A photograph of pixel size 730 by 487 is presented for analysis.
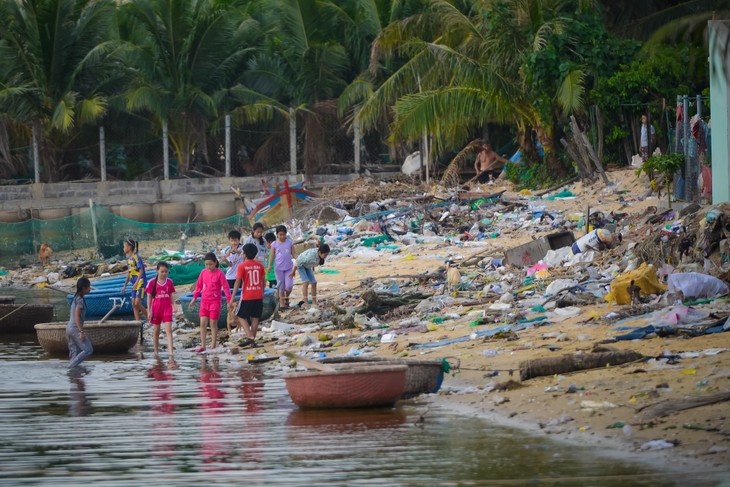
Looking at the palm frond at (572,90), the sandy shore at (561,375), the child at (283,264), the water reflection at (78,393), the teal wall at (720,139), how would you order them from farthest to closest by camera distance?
the palm frond at (572,90) → the child at (283,264) → the teal wall at (720,139) → the water reflection at (78,393) → the sandy shore at (561,375)

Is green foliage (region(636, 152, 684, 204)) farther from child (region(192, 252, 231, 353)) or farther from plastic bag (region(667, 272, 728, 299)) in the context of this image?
child (region(192, 252, 231, 353))

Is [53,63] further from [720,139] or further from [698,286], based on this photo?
[698,286]

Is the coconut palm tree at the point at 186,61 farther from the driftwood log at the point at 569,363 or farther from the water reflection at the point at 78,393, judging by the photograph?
the driftwood log at the point at 569,363

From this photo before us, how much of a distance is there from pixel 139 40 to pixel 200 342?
2193 cm

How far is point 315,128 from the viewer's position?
32781 millimetres

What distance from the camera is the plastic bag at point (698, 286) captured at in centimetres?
1205

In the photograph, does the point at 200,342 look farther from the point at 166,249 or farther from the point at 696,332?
the point at 166,249

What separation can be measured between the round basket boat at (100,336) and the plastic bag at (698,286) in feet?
23.0

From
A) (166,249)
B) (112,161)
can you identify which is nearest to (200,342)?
(166,249)

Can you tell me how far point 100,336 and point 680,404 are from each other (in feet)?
28.9

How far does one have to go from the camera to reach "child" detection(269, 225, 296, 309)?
16938mm

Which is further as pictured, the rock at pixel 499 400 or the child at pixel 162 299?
the child at pixel 162 299

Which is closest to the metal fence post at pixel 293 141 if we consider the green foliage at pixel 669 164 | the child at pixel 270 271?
the child at pixel 270 271

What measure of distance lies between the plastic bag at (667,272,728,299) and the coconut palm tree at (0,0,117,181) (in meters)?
22.2
